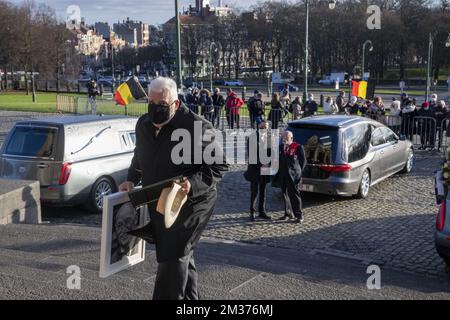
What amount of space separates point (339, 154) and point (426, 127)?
342 inches

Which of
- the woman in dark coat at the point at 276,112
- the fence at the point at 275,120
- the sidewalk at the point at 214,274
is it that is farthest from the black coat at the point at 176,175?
the woman in dark coat at the point at 276,112

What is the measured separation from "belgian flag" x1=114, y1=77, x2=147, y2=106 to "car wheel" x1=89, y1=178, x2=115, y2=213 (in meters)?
12.0

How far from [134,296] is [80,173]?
534cm

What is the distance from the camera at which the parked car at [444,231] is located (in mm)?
6547

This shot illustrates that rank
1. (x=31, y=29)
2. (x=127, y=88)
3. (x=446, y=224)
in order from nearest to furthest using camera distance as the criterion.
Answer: (x=446, y=224) → (x=127, y=88) → (x=31, y=29)

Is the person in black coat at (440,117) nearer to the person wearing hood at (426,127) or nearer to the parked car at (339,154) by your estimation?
the person wearing hood at (426,127)

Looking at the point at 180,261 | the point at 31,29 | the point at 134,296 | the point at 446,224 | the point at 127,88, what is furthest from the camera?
the point at 31,29

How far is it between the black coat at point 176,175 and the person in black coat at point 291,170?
5.39 meters

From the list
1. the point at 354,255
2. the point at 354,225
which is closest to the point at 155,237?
the point at 354,255

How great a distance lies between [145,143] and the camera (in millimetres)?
4164

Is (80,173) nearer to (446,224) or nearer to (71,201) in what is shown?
(71,201)

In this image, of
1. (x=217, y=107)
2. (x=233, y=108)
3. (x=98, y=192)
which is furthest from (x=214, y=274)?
(x=217, y=107)

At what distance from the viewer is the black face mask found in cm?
403

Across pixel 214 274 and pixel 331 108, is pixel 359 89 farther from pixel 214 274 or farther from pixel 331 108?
pixel 214 274
